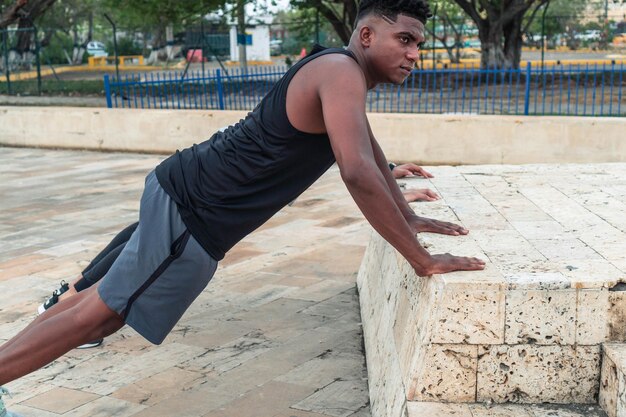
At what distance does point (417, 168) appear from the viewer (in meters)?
4.79

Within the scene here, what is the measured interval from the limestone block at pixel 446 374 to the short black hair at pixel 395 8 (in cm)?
111

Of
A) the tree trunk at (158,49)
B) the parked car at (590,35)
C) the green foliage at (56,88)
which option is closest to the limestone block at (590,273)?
the green foliage at (56,88)

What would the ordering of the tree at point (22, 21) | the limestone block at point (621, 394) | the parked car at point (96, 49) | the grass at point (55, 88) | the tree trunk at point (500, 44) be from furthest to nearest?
the parked car at point (96, 49) → the tree at point (22, 21) → the tree trunk at point (500, 44) → the grass at point (55, 88) → the limestone block at point (621, 394)

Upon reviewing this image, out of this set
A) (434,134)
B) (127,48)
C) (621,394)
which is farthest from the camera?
(127,48)

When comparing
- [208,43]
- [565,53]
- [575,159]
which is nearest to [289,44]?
[565,53]

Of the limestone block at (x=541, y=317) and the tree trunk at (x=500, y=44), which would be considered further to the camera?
the tree trunk at (x=500, y=44)

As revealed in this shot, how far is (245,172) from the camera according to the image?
2.83 m

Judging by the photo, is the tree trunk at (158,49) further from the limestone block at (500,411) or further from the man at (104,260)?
the limestone block at (500,411)

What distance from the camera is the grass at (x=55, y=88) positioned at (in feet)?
61.4

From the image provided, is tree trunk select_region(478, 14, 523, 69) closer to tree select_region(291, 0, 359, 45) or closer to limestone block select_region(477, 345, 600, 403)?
tree select_region(291, 0, 359, 45)

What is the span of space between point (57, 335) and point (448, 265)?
1369mm

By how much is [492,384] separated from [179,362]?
177cm

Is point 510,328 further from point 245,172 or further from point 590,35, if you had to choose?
point 590,35

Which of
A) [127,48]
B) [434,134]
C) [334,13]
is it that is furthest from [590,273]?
[127,48]
